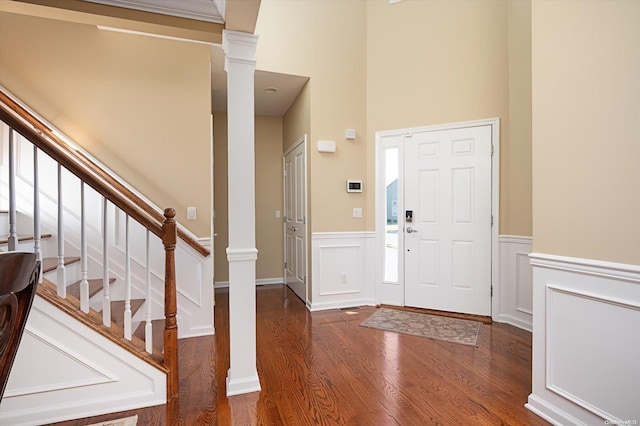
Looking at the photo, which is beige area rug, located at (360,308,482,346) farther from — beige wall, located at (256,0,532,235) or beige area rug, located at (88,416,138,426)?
beige area rug, located at (88,416,138,426)

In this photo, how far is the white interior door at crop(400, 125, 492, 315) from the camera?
3346 mm

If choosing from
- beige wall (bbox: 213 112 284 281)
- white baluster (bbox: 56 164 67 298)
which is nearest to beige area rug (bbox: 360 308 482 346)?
beige wall (bbox: 213 112 284 281)

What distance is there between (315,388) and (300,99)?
11.0 feet

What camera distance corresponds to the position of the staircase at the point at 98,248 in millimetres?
1665

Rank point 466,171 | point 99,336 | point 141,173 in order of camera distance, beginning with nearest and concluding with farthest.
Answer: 1. point 99,336
2. point 141,173
3. point 466,171

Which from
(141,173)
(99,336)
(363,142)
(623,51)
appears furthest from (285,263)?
(623,51)

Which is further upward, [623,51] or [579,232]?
[623,51]

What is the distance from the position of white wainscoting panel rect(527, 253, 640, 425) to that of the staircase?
2067 mm

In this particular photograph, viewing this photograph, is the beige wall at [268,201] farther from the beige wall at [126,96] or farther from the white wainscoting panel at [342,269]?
the beige wall at [126,96]

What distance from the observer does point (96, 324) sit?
1723 millimetres

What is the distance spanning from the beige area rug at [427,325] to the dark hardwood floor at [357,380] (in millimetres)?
108

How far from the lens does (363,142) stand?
383cm

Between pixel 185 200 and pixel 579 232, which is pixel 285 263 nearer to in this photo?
pixel 185 200

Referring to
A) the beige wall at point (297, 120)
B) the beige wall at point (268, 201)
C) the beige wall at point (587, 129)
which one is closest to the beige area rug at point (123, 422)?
the beige wall at point (587, 129)
